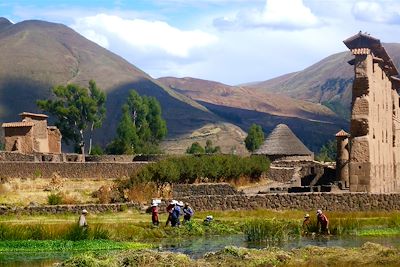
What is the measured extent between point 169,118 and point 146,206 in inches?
5380

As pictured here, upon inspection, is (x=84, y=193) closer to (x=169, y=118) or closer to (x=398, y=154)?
(x=398, y=154)

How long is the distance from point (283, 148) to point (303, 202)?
29.3 m

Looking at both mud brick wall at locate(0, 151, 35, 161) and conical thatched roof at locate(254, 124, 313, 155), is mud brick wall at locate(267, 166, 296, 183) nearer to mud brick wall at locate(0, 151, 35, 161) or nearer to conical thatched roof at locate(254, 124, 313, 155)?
conical thatched roof at locate(254, 124, 313, 155)

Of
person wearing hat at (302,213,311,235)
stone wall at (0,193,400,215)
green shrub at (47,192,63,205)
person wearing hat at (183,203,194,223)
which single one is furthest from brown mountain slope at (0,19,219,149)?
person wearing hat at (302,213,311,235)

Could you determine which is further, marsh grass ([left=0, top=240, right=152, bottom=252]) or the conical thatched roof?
the conical thatched roof

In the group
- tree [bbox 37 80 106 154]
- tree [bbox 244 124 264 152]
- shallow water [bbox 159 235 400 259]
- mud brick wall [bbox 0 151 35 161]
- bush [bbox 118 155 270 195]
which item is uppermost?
tree [bbox 37 80 106 154]

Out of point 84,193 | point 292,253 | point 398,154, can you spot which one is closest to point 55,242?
point 292,253

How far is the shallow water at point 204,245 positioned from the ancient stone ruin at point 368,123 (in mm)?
15767

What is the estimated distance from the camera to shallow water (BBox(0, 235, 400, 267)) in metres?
24.5

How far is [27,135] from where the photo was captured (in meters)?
64.1

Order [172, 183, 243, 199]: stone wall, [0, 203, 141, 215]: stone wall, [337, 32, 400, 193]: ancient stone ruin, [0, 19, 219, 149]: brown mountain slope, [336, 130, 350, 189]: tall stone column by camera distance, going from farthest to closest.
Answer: [0, 19, 219, 149]: brown mountain slope < [336, 130, 350, 189]: tall stone column < [337, 32, 400, 193]: ancient stone ruin < [172, 183, 243, 199]: stone wall < [0, 203, 141, 215]: stone wall

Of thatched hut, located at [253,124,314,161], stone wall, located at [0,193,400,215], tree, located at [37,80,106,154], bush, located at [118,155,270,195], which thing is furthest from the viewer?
tree, located at [37,80,106,154]

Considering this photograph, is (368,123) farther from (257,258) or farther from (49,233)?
(257,258)

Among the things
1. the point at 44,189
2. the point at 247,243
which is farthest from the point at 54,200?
the point at 247,243
